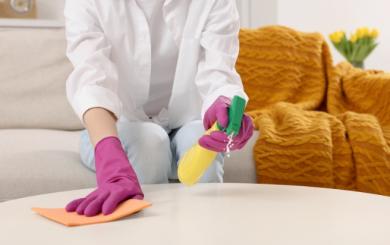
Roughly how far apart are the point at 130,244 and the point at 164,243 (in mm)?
39

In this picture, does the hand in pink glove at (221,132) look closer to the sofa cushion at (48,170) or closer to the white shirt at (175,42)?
the white shirt at (175,42)

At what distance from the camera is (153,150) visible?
4.32 ft

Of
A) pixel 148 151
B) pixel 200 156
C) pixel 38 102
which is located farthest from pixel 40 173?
pixel 38 102

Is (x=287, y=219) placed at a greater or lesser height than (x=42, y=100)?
greater

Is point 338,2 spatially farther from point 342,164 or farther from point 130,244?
point 130,244

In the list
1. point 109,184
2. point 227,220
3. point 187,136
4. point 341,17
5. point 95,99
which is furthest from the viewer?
point 341,17

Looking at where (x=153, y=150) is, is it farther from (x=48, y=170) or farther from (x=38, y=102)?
(x=38, y=102)

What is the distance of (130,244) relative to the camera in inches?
30.4

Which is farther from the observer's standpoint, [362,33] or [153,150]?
[362,33]

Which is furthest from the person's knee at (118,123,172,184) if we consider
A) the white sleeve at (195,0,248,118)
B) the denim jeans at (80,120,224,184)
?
the white sleeve at (195,0,248,118)

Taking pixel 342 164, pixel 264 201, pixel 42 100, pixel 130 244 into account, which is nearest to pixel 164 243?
pixel 130 244

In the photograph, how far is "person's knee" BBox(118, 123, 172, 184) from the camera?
4.31 ft

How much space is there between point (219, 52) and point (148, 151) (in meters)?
0.26


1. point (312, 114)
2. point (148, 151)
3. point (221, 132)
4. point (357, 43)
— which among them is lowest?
point (357, 43)
